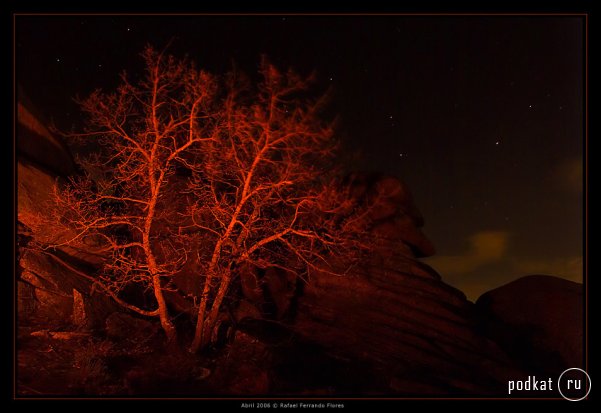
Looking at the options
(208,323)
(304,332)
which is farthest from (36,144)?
(304,332)

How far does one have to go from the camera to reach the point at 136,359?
38.1ft

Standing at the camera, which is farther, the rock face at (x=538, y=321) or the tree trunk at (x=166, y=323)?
the rock face at (x=538, y=321)

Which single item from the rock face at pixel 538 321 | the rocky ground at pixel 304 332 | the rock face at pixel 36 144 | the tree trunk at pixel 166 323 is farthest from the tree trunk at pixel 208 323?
the rock face at pixel 538 321

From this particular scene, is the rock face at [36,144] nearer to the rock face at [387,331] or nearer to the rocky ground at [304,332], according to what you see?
the rocky ground at [304,332]

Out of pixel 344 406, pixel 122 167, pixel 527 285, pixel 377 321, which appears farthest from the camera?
pixel 527 285

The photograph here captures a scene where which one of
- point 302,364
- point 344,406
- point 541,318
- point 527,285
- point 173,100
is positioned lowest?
point 344,406

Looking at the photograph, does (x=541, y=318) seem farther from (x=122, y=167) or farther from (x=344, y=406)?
(x=122, y=167)

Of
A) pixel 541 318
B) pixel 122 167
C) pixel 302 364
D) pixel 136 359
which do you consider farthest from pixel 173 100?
pixel 541 318

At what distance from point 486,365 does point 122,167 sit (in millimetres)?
12771

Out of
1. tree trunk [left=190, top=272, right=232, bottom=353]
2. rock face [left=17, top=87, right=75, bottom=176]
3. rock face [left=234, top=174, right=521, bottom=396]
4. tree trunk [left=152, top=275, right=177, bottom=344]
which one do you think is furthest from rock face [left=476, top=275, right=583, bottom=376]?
rock face [left=17, top=87, right=75, bottom=176]

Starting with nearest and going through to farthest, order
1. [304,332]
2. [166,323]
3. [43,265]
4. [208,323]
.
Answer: [166,323]
[208,323]
[43,265]
[304,332]

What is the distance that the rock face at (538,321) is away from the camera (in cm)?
1578

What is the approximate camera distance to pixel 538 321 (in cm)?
1695

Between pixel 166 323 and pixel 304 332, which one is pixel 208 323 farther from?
pixel 304 332
